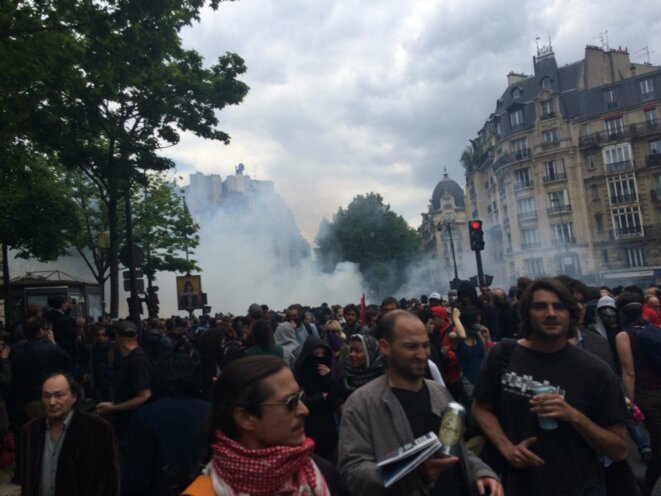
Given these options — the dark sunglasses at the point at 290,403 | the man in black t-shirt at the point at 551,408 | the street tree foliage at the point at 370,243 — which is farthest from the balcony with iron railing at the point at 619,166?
the dark sunglasses at the point at 290,403

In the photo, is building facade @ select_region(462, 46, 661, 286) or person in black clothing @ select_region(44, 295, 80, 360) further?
building facade @ select_region(462, 46, 661, 286)

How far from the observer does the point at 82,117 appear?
13961 mm

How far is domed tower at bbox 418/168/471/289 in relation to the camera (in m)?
84.8

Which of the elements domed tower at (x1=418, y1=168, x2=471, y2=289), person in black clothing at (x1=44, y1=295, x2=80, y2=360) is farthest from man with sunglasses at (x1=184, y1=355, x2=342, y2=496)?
domed tower at (x1=418, y1=168, x2=471, y2=289)

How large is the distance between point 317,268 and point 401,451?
201 feet

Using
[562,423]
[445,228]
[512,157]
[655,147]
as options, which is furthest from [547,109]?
[562,423]

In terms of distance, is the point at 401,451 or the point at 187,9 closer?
the point at 401,451

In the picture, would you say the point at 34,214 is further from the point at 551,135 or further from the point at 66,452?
the point at 551,135

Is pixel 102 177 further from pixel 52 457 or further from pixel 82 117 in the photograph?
pixel 52 457

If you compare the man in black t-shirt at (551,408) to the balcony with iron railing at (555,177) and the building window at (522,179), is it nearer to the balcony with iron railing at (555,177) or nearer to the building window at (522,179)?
the balcony with iron railing at (555,177)

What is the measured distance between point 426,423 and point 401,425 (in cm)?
15

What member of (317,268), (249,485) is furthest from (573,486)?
(317,268)

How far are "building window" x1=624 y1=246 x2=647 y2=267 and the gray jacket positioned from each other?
4880 centimetres

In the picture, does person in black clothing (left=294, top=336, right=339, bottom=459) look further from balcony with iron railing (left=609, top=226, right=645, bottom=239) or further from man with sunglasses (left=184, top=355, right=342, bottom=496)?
balcony with iron railing (left=609, top=226, right=645, bottom=239)
